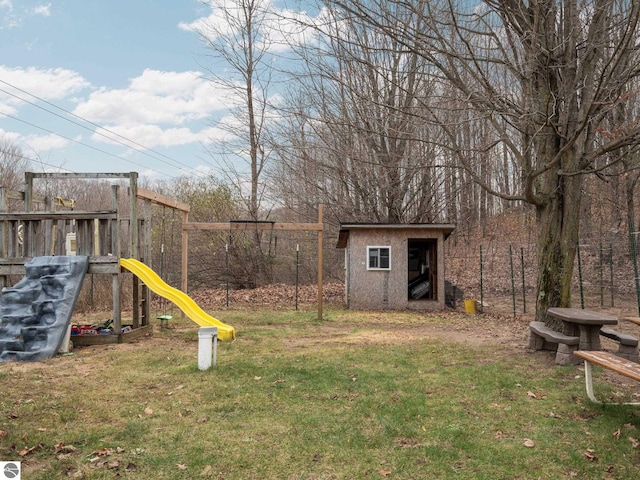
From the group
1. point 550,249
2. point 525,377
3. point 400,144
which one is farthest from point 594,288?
point 525,377

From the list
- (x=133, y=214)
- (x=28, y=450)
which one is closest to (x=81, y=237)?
(x=133, y=214)

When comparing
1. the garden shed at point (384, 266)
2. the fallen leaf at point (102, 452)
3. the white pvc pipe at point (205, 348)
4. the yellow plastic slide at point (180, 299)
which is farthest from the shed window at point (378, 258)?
the fallen leaf at point (102, 452)

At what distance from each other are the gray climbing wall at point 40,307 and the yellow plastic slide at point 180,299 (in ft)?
2.66

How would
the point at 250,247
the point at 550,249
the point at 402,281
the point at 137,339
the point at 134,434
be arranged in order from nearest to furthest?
the point at 134,434 → the point at 550,249 → the point at 137,339 → the point at 402,281 → the point at 250,247

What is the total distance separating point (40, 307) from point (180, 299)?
83.9 inches

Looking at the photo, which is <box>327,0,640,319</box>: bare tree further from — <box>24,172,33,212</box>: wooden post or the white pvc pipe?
<box>24,172,33,212</box>: wooden post

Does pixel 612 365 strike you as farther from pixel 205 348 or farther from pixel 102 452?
pixel 205 348

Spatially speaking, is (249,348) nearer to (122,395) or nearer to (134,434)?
(122,395)

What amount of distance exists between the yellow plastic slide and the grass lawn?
1.19 ft

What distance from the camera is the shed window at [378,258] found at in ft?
47.6

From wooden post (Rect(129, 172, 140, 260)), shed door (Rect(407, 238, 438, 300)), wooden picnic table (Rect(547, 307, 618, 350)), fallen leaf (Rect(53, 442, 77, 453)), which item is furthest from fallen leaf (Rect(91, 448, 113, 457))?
shed door (Rect(407, 238, 438, 300))

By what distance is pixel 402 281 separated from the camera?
14539 mm

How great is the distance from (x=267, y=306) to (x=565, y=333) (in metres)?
9.67

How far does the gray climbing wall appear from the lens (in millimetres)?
7227
